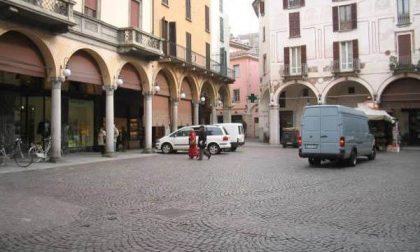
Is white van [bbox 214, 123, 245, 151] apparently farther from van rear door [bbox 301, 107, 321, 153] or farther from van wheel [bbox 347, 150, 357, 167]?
van wheel [bbox 347, 150, 357, 167]

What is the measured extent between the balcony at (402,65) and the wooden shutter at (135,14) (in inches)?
817

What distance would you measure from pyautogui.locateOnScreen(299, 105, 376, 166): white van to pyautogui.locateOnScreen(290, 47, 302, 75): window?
20990mm

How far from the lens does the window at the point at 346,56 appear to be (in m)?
37.0

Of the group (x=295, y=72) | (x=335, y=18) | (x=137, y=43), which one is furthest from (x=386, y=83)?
(x=137, y=43)

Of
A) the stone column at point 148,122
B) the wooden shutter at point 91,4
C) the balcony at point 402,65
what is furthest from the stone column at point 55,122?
the balcony at point 402,65

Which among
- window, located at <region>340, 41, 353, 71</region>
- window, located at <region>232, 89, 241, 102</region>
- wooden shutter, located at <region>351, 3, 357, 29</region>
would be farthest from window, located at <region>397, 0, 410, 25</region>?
window, located at <region>232, 89, 241, 102</region>

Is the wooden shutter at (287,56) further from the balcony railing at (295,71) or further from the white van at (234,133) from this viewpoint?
A: the white van at (234,133)

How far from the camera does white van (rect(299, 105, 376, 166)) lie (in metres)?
17.3

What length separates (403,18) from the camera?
A: 1371 inches

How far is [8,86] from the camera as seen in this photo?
70.3ft

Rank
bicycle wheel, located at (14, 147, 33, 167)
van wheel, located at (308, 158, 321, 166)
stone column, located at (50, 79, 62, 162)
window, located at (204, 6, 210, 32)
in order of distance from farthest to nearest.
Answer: window, located at (204, 6, 210, 32) < stone column, located at (50, 79, 62, 162) < van wheel, located at (308, 158, 321, 166) < bicycle wheel, located at (14, 147, 33, 167)

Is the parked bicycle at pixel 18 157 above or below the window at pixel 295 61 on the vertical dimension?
below

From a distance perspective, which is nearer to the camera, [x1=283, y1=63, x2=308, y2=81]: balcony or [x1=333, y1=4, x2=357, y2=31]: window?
[x1=333, y1=4, x2=357, y2=31]: window

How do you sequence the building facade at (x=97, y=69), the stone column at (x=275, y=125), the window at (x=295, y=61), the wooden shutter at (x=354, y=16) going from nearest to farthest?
the building facade at (x=97, y=69)
the wooden shutter at (x=354, y=16)
the window at (x=295, y=61)
the stone column at (x=275, y=125)
